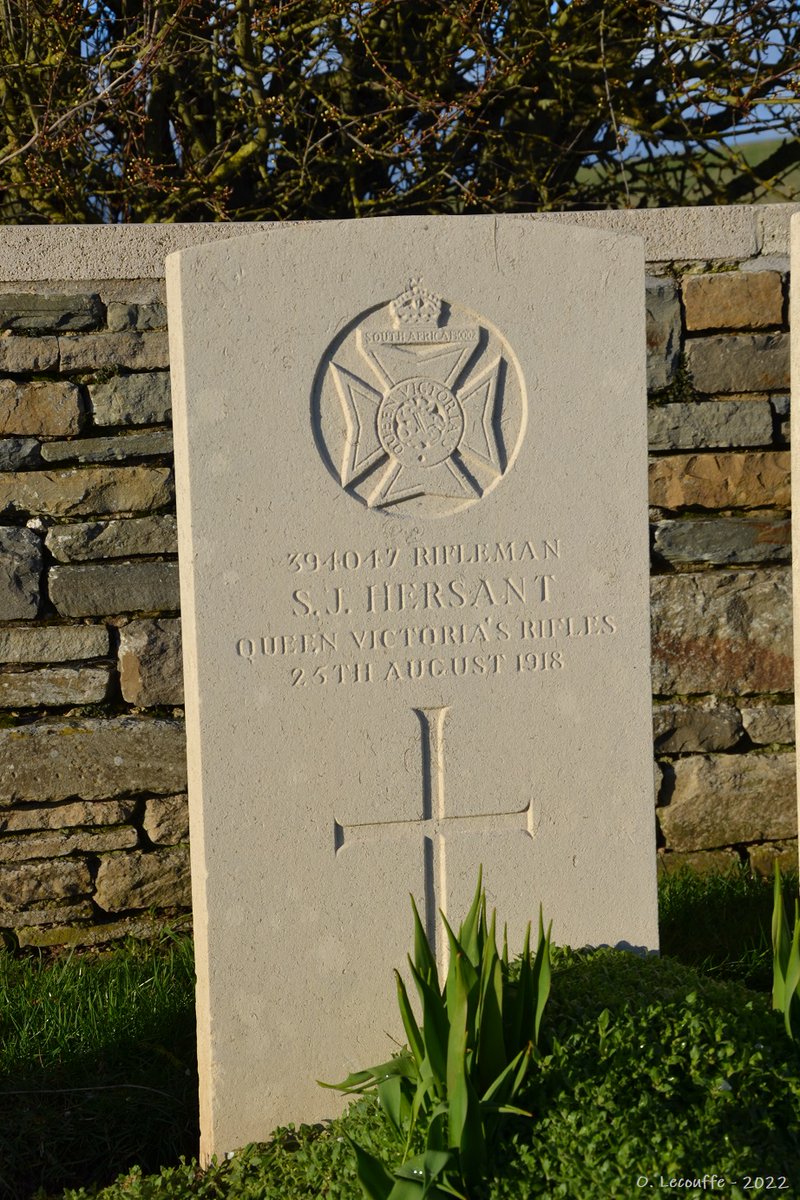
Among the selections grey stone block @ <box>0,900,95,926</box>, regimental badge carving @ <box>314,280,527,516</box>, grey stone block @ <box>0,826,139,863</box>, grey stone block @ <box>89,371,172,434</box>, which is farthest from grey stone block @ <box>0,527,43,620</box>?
regimental badge carving @ <box>314,280,527,516</box>

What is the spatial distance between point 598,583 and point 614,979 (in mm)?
853

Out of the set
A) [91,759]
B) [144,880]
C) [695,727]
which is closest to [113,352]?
[91,759]

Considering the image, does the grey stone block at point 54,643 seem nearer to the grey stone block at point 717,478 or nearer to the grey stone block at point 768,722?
the grey stone block at point 717,478

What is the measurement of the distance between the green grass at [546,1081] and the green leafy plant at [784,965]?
37 millimetres

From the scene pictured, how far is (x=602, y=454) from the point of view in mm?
2697

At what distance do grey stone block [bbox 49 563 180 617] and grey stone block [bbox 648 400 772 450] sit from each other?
1.55 meters

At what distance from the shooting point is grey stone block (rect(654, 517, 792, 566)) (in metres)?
3.76

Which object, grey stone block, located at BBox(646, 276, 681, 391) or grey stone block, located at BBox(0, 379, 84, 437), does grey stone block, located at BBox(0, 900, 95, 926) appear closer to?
grey stone block, located at BBox(0, 379, 84, 437)

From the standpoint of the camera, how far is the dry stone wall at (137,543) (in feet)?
11.7

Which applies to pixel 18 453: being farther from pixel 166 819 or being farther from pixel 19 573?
pixel 166 819

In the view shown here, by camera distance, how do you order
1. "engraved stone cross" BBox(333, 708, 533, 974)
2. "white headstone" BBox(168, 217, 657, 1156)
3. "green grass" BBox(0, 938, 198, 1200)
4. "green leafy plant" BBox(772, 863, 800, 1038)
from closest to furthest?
1. "green leafy plant" BBox(772, 863, 800, 1038)
2. "white headstone" BBox(168, 217, 657, 1156)
3. "engraved stone cross" BBox(333, 708, 533, 974)
4. "green grass" BBox(0, 938, 198, 1200)

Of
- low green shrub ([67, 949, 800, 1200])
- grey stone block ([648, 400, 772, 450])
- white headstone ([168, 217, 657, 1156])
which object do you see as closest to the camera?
low green shrub ([67, 949, 800, 1200])

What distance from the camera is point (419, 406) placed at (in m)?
2.62

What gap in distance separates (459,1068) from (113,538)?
2063 millimetres
